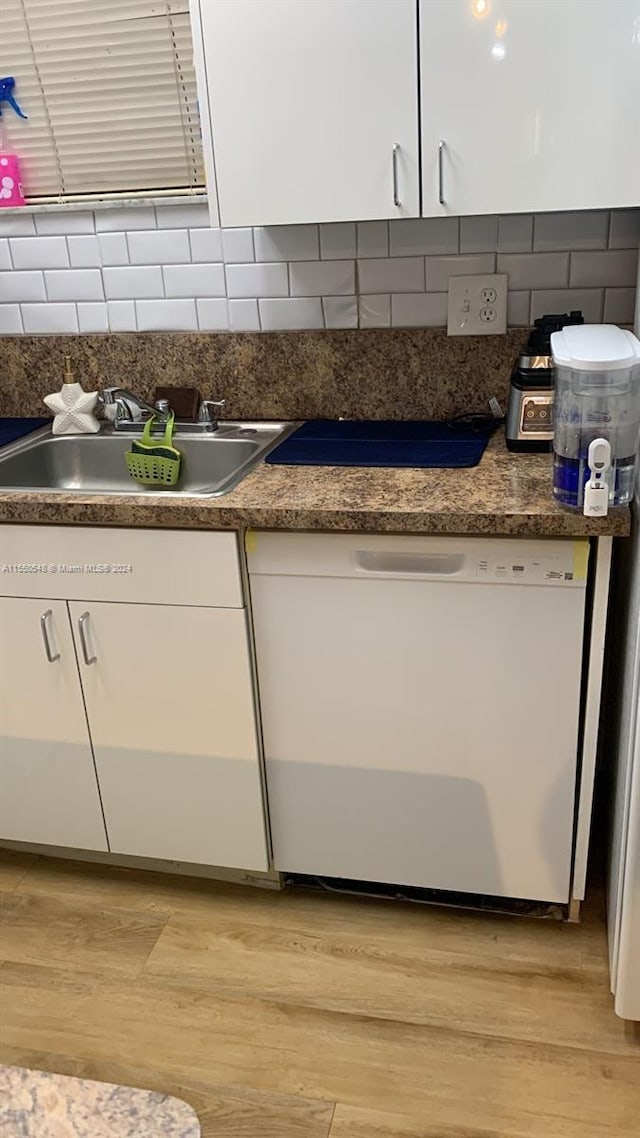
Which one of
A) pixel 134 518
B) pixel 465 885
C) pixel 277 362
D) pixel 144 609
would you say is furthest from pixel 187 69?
pixel 465 885

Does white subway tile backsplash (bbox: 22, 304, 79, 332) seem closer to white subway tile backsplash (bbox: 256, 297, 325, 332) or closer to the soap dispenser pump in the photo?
the soap dispenser pump

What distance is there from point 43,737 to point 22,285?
108 cm

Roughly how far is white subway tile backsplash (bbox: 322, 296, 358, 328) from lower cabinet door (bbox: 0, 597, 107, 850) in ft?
2.81

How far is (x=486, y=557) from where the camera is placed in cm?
160

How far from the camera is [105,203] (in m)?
2.12

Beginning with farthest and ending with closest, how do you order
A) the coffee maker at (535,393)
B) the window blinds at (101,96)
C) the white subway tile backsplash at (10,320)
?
the white subway tile backsplash at (10,320), the window blinds at (101,96), the coffee maker at (535,393)

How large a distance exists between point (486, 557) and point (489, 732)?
349mm

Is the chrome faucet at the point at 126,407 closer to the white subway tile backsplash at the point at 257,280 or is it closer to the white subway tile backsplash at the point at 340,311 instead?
the white subway tile backsplash at the point at 257,280

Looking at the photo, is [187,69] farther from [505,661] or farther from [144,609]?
[505,661]

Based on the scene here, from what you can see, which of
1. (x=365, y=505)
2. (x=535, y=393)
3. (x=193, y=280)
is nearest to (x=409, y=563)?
(x=365, y=505)

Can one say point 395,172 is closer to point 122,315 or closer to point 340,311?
point 340,311

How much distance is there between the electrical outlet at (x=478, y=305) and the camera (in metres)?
1.94

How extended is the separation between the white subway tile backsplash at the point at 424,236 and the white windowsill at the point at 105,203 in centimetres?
44

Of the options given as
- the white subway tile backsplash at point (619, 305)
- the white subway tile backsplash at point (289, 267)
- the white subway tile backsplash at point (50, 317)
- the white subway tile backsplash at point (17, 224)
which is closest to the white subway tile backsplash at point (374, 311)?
the white subway tile backsplash at point (289, 267)
